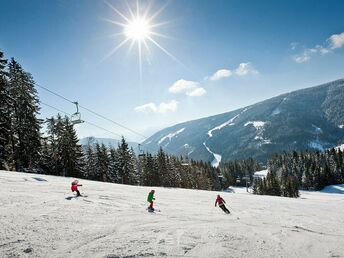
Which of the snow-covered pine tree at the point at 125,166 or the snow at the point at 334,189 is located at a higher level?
the snow-covered pine tree at the point at 125,166

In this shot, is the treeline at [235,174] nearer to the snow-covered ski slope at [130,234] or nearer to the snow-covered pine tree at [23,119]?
the snow-covered pine tree at [23,119]

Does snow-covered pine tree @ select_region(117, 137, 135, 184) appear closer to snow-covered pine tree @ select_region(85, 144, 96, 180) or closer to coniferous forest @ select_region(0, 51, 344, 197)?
coniferous forest @ select_region(0, 51, 344, 197)

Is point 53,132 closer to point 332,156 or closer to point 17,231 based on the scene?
point 17,231

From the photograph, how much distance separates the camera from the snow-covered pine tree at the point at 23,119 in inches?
1779

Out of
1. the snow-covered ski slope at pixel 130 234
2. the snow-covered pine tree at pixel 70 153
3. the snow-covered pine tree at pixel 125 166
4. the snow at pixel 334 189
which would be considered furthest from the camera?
the snow at pixel 334 189

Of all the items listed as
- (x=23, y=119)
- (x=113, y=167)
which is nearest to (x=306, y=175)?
(x=113, y=167)

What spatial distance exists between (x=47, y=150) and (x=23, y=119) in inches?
574

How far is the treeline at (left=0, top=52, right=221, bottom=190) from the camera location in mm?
42750

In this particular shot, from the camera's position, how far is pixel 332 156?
155625mm

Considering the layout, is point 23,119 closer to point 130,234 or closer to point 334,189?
point 130,234

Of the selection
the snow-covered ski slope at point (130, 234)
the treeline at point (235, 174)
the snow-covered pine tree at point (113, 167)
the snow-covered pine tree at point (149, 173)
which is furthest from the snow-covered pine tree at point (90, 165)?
the treeline at point (235, 174)

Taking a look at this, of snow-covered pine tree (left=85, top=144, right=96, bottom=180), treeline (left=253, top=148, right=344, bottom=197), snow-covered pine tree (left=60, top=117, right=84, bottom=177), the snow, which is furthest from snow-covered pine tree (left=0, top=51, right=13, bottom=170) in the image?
the snow

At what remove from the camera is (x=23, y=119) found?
4612 cm

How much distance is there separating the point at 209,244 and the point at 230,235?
217cm
